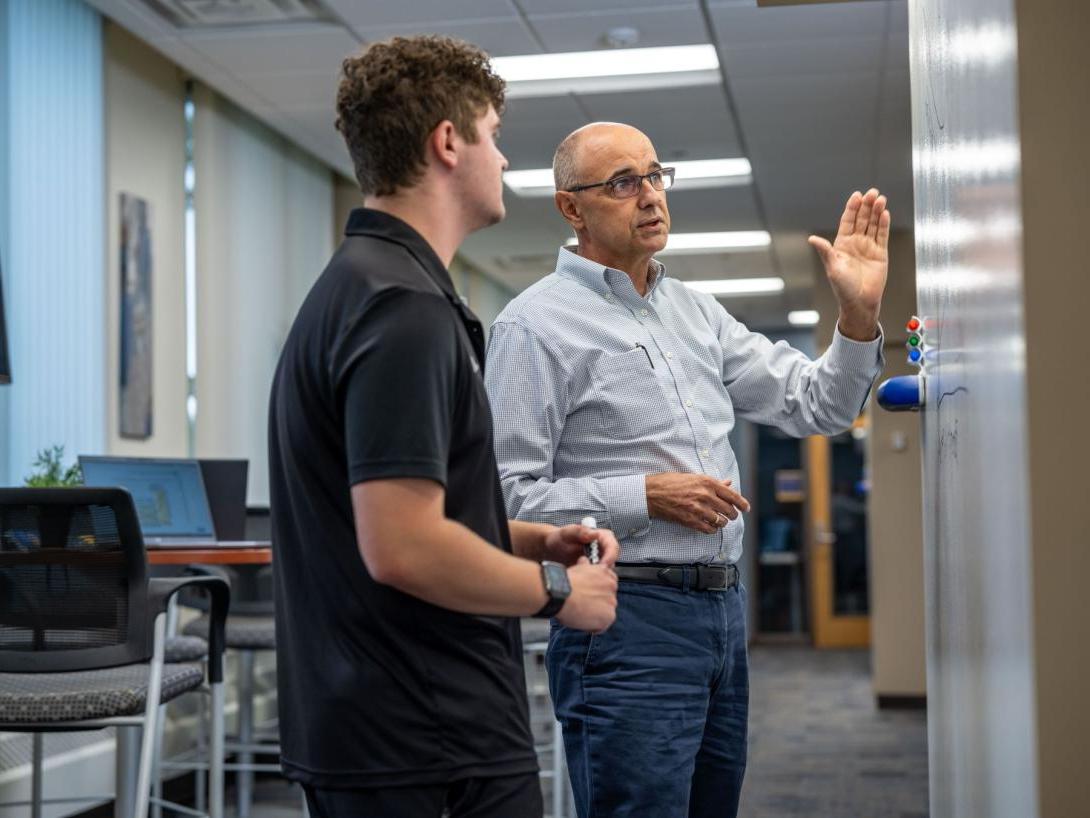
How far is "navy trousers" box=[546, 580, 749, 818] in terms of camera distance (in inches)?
72.5

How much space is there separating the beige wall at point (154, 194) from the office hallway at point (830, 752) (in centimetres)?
267

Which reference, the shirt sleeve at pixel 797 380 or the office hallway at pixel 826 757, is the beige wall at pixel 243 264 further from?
the shirt sleeve at pixel 797 380

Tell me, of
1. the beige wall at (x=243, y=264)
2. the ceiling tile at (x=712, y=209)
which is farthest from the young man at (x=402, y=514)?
the ceiling tile at (x=712, y=209)

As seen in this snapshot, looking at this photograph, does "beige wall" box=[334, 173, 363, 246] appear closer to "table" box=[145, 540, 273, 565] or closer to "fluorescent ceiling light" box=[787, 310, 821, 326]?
"table" box=[145, 540, 273, 565]

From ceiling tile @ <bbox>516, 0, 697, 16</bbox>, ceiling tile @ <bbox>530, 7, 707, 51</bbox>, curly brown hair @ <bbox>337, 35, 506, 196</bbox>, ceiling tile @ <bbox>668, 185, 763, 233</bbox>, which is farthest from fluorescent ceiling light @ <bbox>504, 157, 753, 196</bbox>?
curly brown hair @ <bbox>337, 35, 506, 196</bbox>

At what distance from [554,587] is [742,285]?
371 inches

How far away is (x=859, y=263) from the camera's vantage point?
203cm

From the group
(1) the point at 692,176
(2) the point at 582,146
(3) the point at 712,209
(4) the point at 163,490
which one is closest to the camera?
(2) the point at 582,146

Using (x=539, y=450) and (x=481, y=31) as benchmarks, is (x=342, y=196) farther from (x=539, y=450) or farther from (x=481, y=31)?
(x=539, y=450)

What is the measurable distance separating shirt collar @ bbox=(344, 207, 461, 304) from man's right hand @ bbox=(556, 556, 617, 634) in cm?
28

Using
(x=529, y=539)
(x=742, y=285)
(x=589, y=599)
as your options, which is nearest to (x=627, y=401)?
(x=529, y=539)

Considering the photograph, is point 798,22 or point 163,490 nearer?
point 163,490

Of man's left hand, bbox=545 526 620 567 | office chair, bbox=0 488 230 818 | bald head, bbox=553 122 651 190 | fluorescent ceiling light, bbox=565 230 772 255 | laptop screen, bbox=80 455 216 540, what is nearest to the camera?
man's left hand, bbox=545 526 620 567

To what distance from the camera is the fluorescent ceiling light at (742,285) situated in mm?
10273
